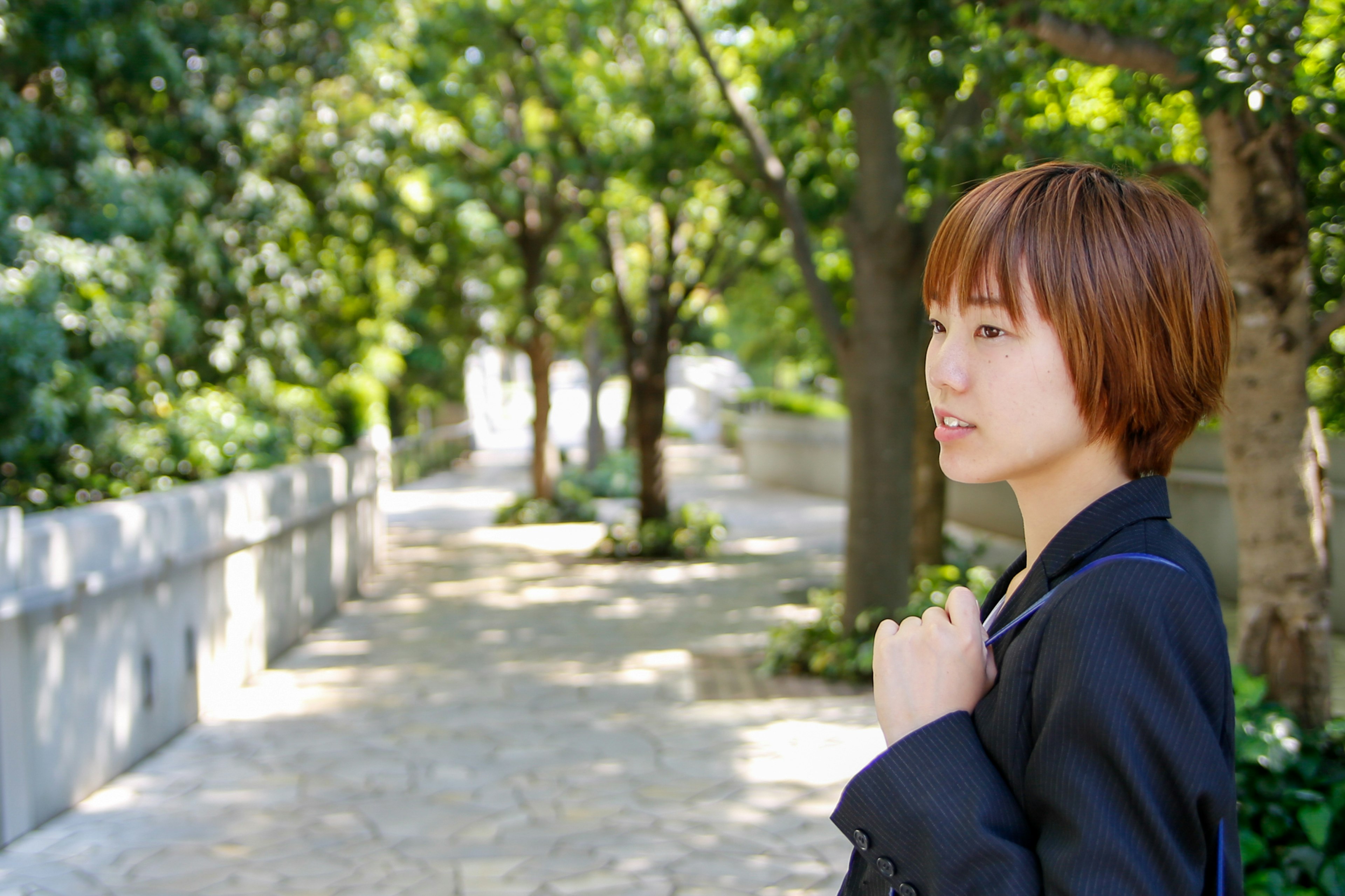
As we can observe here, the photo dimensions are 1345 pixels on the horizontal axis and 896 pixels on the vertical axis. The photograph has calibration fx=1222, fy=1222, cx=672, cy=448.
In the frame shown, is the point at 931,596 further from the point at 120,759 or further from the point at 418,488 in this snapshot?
the point at 418,488

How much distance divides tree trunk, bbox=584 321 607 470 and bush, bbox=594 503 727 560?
8.03m

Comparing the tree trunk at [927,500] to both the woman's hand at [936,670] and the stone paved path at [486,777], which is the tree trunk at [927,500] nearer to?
the stone paved path at [486,777]

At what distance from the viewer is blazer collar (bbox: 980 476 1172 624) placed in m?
1.24

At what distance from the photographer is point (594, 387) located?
23.1 meters

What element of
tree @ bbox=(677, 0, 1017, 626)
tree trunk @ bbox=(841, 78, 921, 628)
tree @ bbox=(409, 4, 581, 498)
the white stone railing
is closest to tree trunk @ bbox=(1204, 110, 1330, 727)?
tree @ bbox=(677, 0, 1017, 626)

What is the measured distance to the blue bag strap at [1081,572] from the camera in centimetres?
116

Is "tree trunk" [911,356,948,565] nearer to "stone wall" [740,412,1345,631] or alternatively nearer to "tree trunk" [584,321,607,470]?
"stone wall" [740,412,1345,631]

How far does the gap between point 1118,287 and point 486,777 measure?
543 cm

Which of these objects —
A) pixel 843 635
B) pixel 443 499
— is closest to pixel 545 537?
pixel 443 499

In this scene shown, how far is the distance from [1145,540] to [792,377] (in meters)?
45.8

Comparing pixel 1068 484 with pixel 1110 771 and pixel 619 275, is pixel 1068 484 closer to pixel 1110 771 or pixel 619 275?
pixel 1110 771

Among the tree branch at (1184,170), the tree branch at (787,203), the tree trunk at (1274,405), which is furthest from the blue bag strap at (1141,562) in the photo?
the tree branch at (787,203)

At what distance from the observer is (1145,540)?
1.21 m

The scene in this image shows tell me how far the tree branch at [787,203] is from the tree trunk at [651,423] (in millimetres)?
6380
